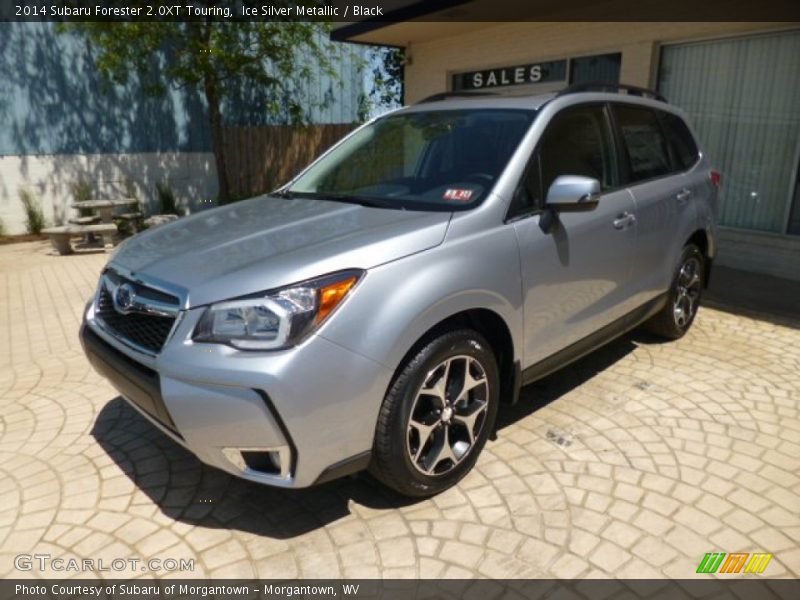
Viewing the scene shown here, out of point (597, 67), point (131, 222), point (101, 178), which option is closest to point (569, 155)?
point (597, 67)

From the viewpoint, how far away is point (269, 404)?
2145mm

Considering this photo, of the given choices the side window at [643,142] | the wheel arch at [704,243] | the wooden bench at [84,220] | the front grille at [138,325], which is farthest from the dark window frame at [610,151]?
the wooden bench at [84,220]

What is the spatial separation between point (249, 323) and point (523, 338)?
1465mm

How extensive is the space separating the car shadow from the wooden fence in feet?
31.3

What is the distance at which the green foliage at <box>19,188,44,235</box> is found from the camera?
10.3 m

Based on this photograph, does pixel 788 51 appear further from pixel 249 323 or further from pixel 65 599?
pixel 65 599

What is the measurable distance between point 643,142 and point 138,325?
11.4 feet

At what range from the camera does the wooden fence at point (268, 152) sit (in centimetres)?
1265

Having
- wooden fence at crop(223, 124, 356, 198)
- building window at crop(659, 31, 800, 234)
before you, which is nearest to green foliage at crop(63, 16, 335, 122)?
wooden fence at crop(223, 124, 356, 198)

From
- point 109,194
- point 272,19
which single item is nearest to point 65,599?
point 272,19

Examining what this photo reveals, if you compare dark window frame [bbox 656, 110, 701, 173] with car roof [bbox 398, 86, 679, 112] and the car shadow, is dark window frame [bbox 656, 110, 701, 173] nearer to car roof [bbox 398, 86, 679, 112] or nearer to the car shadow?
car roof [bbox 398, 86, 679, 112]

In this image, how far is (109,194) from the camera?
36.9 ft

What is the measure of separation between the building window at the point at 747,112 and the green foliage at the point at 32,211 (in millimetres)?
10497

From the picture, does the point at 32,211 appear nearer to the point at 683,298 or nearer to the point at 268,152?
the point at 268,152
